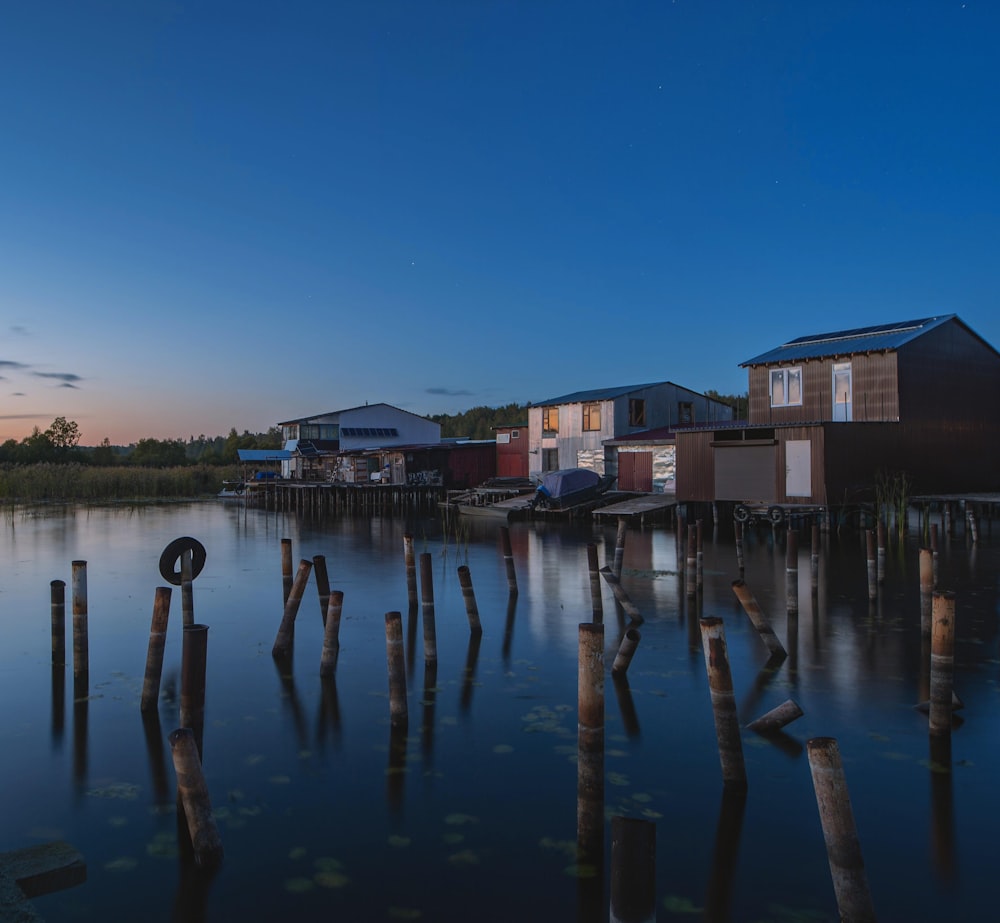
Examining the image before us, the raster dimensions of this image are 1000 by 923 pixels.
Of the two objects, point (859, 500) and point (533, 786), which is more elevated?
point (859, 500)

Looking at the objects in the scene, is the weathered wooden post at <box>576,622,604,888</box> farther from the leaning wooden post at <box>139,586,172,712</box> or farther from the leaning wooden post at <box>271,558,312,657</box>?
the leaning wooden post at <box>271,558,312,657</box>

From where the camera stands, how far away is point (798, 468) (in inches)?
1270

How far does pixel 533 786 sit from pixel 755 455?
28990 millimetres

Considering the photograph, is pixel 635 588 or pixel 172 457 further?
pixel 172 457

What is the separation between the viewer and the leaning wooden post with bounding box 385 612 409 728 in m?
9.16


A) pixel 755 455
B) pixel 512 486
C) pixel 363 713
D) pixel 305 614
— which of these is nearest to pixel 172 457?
pixel 512 486

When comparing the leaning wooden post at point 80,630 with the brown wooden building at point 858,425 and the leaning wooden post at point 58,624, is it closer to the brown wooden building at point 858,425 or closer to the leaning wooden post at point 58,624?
the leaning wooden post at point 58,624

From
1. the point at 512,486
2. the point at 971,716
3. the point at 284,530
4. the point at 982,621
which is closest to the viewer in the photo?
the point at 971,716

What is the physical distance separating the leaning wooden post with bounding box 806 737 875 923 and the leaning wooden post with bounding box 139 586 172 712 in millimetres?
8142

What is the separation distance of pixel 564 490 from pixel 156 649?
3350 centimetres

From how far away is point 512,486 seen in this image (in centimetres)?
5062

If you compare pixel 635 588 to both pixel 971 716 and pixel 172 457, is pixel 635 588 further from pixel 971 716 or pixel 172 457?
pixel 172 457

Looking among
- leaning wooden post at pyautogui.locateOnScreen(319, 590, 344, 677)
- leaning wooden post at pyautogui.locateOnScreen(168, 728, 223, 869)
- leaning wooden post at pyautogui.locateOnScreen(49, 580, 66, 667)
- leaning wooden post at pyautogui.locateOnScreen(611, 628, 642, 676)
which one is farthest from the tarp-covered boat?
leaning wooden post at pyautogui.locateOnScreen(168, 728, 223, 869)

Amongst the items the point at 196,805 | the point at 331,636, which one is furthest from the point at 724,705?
the point at 331,636
